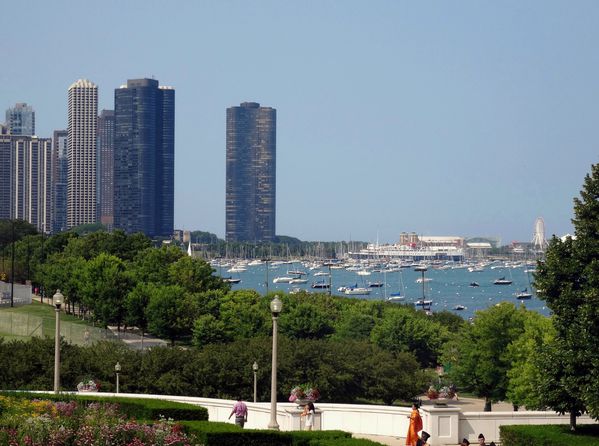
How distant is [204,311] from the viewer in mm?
85938

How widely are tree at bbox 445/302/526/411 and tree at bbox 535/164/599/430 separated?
29.6 meters

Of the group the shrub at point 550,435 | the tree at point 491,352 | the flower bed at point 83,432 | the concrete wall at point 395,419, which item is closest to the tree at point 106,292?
the tree at point 491,352

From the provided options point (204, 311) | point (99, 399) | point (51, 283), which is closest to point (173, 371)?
point (99, 399)

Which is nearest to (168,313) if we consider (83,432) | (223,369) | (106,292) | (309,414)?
(106,292)

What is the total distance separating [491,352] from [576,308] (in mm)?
32306

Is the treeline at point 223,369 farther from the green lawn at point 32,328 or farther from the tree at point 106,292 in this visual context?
the tree at point 106,292

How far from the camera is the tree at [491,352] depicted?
58812mm

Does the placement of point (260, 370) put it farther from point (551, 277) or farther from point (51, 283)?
point (51, 283)

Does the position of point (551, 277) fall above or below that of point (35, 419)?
above

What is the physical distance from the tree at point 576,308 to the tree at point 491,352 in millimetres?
29562

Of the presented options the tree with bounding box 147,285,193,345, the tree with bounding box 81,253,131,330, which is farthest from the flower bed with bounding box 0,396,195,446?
the tree with bounding box 81,253,131,330

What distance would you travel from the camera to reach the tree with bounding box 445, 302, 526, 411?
2315 inches

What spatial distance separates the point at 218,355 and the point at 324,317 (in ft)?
112

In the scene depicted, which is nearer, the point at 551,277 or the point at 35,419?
the point at 35,419
